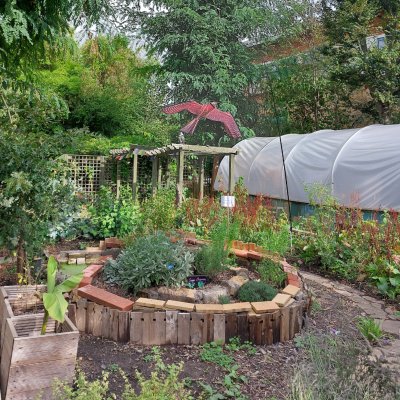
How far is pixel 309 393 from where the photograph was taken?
1986 mm

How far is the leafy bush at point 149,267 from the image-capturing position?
3766mm

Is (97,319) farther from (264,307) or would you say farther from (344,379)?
(344,379)

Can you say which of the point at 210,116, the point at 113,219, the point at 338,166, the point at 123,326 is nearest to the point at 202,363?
the point at 123,326

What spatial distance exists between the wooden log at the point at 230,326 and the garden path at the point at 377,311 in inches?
39.5

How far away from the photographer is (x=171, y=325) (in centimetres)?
320

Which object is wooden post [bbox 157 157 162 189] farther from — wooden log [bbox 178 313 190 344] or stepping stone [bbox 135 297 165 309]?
wooden log [bbox 178 313 190 344]

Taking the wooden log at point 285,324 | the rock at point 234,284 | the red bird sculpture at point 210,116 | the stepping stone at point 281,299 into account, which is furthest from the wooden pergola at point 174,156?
the wooden log at point 285,324

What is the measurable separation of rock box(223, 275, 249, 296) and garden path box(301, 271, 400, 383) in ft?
3.94

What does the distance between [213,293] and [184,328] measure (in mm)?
659

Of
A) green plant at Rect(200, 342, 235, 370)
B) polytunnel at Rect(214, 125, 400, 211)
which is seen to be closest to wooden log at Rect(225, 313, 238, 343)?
green plant at Rect(200, 342, 235, 370)

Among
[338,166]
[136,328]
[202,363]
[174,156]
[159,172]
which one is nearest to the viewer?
[202,363]

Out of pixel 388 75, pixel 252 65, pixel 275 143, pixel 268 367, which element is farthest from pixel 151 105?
pixel 268 367

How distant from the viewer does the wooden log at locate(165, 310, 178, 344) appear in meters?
3.19

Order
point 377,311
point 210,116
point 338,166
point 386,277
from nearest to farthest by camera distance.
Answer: point 377,311
point 386,277
point 210,116
point 338,166
